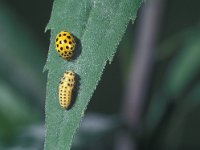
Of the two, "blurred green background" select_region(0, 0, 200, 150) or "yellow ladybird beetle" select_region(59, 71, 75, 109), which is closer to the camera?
"yellow ladybird beetle" select_region(59, 71, 75, 109)

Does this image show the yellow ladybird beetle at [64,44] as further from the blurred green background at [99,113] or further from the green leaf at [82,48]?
the blurred green background at [99,113]

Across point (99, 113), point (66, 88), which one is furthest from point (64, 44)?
point (99, 113)

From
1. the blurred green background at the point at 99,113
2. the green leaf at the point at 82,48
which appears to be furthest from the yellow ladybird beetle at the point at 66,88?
the blurred green background at the point at 99,113

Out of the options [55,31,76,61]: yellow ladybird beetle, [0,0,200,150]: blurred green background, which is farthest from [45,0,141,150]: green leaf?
[0,0,200,150]: blurred green background

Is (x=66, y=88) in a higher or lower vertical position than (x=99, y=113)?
lower

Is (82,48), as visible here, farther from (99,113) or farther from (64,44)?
(99,113)

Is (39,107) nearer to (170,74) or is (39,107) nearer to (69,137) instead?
(170,74)

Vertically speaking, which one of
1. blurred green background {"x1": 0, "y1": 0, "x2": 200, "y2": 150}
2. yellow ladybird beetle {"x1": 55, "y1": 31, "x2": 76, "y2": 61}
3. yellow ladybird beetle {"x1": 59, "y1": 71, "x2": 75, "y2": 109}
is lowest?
yellow ladybird beetle {"x1": 59, "y1": 71, "x2": 75, "y2": 109}

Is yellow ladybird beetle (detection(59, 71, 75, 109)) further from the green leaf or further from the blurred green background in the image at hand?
the blurred green background

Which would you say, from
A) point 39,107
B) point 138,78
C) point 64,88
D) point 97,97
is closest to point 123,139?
point 138,78
